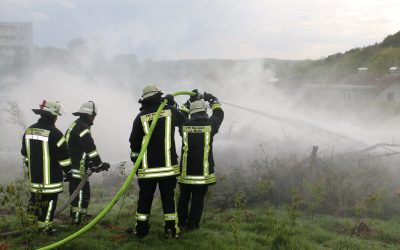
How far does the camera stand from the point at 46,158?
5.68 meters

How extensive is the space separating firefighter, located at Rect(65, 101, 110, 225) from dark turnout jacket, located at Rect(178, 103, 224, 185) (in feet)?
4.78

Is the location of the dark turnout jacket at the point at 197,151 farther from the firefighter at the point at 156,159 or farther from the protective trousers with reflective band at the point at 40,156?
the protective trousers with reflective band at the point at 40,156

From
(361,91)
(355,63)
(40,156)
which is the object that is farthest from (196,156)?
(355,63)

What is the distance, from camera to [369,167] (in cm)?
1003

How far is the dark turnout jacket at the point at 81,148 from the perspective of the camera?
Answer: 249 inches

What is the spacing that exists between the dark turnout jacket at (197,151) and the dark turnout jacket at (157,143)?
0.49 meters

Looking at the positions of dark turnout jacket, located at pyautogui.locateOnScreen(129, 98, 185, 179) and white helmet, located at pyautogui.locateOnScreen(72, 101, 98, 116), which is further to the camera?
white helmet, located at pyautogui.locateOnScreen(72, 101, 98, 116)

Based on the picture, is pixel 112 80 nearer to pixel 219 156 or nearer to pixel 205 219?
pixel 219 156

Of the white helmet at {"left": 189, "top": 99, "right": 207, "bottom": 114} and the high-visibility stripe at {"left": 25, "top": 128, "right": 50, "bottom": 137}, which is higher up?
the white helmet at {"left": 189, "top": 99, "right": 207, "bottom": 114}

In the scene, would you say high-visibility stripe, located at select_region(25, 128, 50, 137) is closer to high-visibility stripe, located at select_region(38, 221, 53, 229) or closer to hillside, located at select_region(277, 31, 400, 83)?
high-visibility stripe, located at select_region(38, 221, 53, 229)

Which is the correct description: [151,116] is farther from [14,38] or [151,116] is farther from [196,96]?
[14,38]

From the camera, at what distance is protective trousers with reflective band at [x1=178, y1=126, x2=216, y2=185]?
5883 mm

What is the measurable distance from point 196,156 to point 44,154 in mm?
2220

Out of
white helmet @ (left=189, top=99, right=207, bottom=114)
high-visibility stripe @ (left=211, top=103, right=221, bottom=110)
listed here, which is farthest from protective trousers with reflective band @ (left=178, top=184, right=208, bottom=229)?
high-visibility stripe @ (left=211, top=103, right=221, bottom=110)
